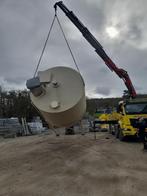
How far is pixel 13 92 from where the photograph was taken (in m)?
53.6

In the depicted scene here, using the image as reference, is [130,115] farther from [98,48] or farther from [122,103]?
[98,48]

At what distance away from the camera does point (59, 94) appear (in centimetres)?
1258

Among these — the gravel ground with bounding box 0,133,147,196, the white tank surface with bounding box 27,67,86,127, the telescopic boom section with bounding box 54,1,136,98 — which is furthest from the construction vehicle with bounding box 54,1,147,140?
the white tank surface with bounding box 27,67,86,127

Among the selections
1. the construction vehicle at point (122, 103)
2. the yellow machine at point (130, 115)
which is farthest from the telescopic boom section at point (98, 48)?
the yellow machine at point (130, 115)

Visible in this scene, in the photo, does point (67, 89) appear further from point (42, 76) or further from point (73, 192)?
point (73, 192)

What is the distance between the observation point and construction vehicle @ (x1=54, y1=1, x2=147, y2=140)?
17.6 metres

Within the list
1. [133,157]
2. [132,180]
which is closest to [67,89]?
[133,157]

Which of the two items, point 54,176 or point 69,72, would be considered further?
point 69,72

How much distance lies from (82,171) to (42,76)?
4.46 meters

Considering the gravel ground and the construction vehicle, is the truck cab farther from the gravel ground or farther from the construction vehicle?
the gravel ground

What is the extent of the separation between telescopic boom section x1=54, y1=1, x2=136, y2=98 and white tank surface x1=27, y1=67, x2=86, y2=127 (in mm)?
6383

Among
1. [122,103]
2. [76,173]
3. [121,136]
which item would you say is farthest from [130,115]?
[76,173]

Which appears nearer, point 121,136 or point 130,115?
point 130,115

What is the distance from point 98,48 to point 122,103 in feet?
14.7
